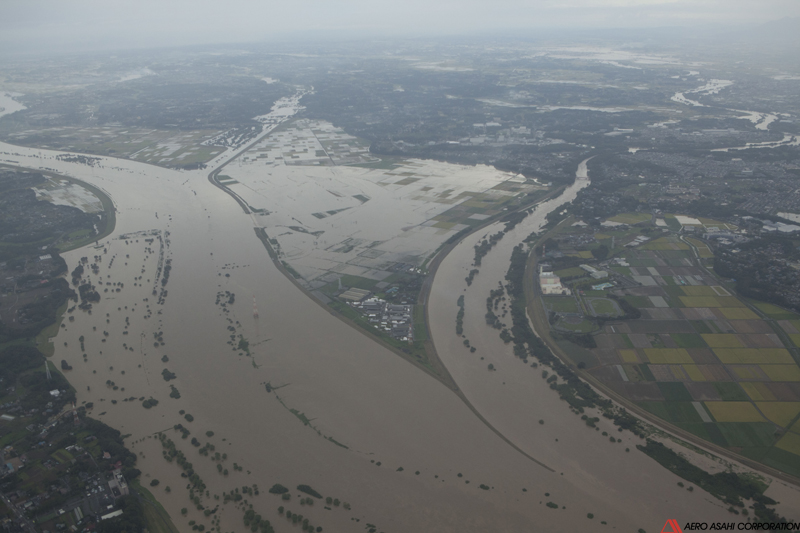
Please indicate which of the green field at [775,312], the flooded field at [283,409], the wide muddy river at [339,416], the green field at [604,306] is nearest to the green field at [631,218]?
the wide muddy river at [339,416]

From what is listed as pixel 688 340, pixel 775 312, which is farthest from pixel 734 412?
pixel 775 312

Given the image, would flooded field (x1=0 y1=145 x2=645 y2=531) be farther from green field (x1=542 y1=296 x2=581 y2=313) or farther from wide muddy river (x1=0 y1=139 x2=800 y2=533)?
green field (x1=542 y1=296 x2=581 y2=313)

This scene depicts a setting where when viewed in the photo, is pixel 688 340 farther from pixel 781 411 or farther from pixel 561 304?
pixel 561 304

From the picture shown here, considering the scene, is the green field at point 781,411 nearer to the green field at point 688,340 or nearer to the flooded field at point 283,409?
the green field at point 688,340

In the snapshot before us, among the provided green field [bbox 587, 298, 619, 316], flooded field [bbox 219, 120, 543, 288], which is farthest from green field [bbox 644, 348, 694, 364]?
flooded field [bbox 219, 120, 543, 288]

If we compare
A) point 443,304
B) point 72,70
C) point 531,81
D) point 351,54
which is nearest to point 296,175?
point 443,304
